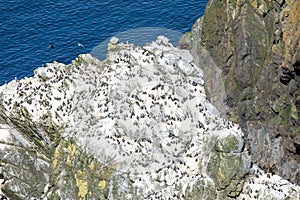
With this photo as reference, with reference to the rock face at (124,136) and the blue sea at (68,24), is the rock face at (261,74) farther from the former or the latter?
the blue sea at (68,24)

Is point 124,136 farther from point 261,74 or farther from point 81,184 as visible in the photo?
point 261,74

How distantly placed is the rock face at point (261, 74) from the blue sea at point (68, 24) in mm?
26148

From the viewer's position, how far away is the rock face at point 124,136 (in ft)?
136

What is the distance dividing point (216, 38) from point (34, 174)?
1979 cm

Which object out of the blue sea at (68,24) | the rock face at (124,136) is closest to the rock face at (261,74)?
the rock face at (124,136)

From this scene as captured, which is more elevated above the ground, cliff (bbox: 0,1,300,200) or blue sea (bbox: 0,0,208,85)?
blue sea (bbox: 0,0,208,85)

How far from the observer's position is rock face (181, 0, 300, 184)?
130 ft

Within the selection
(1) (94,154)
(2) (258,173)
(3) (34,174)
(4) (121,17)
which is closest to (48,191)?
(3) (34,174)

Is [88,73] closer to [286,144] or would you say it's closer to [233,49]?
[233,49]

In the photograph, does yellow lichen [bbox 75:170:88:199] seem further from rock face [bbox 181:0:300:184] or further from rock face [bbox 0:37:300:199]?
rock face [bbox 181:0:300:184]

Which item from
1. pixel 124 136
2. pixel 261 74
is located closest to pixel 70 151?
pixel 124 136

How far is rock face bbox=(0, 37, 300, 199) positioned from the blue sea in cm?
2273

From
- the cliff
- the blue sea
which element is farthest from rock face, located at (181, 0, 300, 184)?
the blue sea

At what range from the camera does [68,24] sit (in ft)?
261
